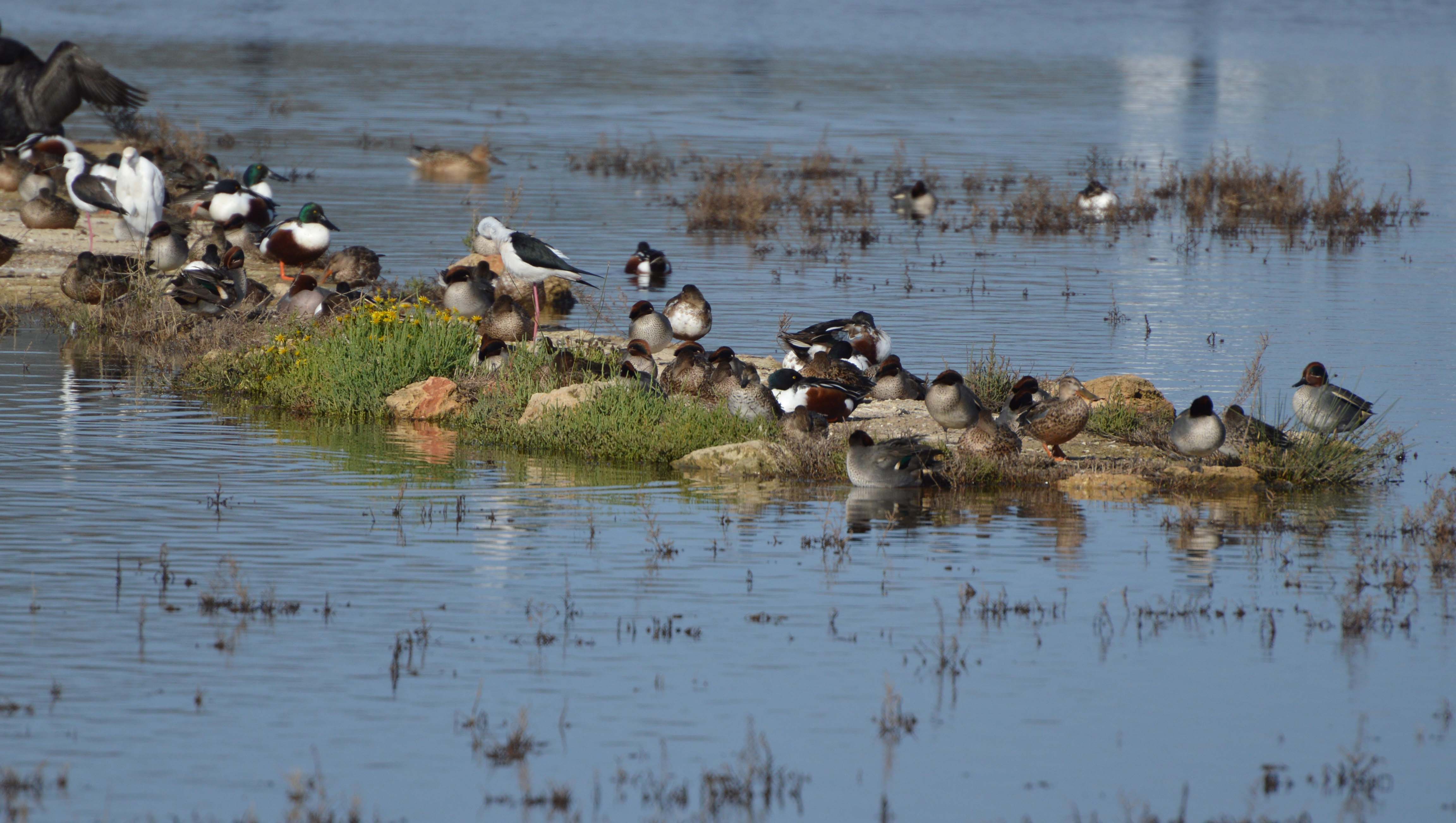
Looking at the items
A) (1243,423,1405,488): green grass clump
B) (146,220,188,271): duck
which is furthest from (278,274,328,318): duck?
(1243,423,1405,488): green grass clump

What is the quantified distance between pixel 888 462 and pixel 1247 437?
310 centimetres

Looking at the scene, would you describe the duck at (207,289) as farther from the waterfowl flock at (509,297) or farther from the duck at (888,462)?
the duck at (888,462)

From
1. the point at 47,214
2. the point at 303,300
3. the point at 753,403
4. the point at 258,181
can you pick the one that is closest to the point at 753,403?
the point at 753,403

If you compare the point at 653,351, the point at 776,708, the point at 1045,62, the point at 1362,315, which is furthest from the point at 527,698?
the point at 1045,62

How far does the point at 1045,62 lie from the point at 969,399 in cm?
6791

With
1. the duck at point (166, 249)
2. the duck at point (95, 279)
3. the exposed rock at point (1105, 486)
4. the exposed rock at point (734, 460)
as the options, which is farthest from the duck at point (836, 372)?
the duck at point (166, 249)

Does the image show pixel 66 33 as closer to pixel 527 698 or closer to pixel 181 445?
pixel 181 445

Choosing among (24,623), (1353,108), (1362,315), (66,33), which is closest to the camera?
(24,623)

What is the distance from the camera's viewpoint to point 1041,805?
7902 millimetres

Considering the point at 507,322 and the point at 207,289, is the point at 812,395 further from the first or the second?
the point at 207,289

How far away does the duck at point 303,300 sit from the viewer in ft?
65.2

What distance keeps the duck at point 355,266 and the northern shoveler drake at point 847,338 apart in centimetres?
601

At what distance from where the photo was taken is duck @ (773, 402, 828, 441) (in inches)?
596

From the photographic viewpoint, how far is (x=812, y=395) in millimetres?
16219
